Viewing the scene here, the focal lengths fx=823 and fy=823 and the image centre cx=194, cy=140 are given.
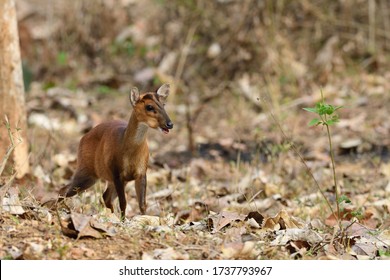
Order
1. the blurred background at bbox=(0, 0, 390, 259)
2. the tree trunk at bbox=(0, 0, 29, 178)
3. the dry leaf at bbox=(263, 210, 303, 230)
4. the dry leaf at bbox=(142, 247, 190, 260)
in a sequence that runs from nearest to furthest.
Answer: the dry leaf at bbox=(142, 247, 190, 260)
the blurred background at bbox=(0, 0, 390, 259)
the dry leaf at bbox=(263, 210, 303, 230)
the tree trunk at bbox=(0, 0, 29, 178)

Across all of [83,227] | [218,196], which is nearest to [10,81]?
[218,196]

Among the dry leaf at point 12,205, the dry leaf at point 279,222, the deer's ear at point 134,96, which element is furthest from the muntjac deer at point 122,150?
the dry leaf at point 279,222

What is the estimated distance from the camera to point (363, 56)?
11.8 m

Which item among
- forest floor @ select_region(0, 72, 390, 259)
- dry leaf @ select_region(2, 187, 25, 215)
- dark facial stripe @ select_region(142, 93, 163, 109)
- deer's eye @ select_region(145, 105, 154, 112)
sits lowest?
forest floor @ select_region(0, 72, 390, 259)

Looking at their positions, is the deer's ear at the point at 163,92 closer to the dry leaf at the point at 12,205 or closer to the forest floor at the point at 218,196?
the forest floor at the point at 218,196

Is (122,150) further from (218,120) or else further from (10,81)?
(218,120)

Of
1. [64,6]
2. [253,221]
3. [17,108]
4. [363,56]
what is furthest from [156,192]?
[64,6]

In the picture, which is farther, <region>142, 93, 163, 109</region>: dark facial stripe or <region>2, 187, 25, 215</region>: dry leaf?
<region>142, 93, 163, 109</region>: dark facial stripe

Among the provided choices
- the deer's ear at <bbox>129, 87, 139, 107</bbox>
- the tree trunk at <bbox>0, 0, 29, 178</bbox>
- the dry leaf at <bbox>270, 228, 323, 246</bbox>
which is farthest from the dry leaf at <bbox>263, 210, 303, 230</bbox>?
the tree trunk at <bbox>0, 0, 29, 178</bbox>

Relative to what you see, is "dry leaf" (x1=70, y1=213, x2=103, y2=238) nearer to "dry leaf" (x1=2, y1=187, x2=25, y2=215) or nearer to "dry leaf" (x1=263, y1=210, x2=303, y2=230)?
"dry leaf" (x1=2, y1=187, x2=25, y2=215)

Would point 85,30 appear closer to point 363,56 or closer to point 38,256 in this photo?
point 363,56

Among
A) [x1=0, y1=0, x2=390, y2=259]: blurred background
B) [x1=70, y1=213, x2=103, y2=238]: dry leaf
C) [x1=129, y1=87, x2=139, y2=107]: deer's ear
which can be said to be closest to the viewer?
[x1=70, y1=213, x2=103, y2=238]: dry leaf

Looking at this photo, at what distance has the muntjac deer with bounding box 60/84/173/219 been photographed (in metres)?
5.12

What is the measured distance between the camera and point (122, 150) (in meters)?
5.37
